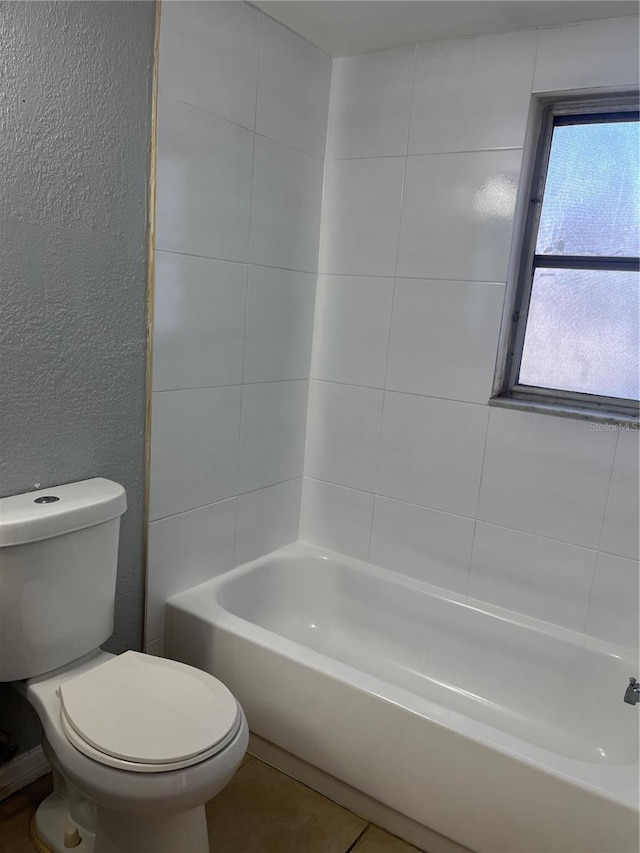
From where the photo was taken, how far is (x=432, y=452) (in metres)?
2.17

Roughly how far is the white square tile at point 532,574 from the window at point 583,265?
0.46 m

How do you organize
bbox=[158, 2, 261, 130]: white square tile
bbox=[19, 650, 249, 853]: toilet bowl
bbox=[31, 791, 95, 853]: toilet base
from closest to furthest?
bbox=[19, 650, 249, 853]: toilet bowl
bbox=[31, 791, 95, 853]: toilet base
bbox=[158, 2, 261, 130]: white square tile

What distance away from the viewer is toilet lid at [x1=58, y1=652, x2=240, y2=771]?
4.17 feet

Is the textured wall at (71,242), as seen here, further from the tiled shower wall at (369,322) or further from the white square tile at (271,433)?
the white square tile at (271,433)

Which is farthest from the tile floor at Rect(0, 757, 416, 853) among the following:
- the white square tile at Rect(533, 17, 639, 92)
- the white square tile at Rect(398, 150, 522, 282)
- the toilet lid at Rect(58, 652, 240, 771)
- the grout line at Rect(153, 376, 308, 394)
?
the white square tile at Rect(533, 17, 639, 92)

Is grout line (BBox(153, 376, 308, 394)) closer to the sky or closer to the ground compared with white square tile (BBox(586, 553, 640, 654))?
closer to the sky

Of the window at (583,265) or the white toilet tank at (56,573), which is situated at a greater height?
the window at (583,265)

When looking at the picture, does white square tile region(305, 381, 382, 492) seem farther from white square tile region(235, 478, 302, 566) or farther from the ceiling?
the ceiling

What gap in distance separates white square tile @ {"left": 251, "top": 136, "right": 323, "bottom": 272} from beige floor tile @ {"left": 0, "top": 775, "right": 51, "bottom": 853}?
1.68 m

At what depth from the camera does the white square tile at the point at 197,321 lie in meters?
1.79

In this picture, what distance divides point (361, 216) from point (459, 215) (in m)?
0.37

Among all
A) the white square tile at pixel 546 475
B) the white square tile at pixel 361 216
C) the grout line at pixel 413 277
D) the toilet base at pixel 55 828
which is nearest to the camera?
the toilet base at pixel 55 828

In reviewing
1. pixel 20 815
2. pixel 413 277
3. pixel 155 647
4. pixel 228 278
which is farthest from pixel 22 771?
pixel 413 277

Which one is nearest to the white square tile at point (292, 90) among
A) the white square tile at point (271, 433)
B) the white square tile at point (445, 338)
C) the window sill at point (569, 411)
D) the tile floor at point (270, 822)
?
the white square tile at point (445, 338)
